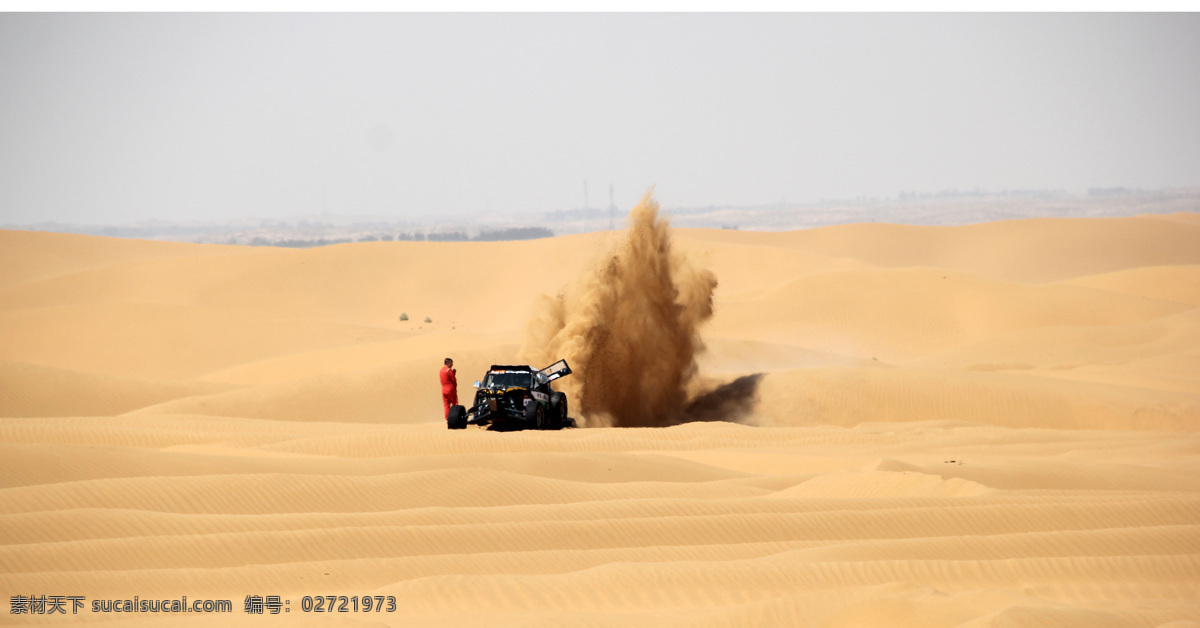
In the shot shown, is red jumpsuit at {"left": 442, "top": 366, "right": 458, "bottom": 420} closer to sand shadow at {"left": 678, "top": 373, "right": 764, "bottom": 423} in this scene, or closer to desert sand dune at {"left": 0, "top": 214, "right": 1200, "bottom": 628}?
desert sand dune at {"left": 0, "top": 214, "right": 1200, "bottom": 628}

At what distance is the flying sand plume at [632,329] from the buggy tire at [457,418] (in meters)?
4.09

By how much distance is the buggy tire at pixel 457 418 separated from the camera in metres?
18.9

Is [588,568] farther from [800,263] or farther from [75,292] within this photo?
[800,263]

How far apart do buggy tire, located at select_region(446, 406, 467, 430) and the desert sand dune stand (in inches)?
30.0

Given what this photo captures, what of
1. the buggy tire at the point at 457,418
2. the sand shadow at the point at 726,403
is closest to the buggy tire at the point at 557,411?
the buggy tire at the point at 457,418

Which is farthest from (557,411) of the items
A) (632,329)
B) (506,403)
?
(632,329)

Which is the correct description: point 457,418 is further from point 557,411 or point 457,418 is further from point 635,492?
point 635,492

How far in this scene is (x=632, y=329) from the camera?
2341 cm

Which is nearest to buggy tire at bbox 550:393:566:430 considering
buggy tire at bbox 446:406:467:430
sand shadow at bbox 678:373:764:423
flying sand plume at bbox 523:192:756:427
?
buggy tire at bbox 446:406:467:430

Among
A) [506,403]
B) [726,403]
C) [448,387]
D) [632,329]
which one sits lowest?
[726,403]

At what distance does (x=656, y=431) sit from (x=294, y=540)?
399 inches

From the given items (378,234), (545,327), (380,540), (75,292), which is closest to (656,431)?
(545,327)

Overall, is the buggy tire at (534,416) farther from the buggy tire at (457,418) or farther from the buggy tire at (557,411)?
the buggy tire at (457,418)

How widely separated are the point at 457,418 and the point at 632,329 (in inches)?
224
